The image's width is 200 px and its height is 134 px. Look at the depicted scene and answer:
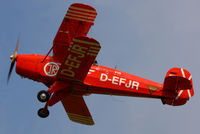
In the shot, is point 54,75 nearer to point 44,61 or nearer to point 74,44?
point 44,61

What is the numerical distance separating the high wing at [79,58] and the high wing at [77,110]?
1.94 meters

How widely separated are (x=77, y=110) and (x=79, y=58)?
360 cm

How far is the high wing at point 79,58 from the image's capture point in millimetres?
13609

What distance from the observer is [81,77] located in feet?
48.8

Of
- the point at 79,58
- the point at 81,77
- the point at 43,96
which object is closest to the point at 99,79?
the point at 81,77

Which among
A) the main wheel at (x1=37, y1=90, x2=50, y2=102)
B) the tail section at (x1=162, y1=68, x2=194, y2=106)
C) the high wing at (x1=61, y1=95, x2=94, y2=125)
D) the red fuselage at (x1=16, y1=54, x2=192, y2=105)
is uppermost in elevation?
the tail section at (x1=162, y1=68, x2=194, y2=106)

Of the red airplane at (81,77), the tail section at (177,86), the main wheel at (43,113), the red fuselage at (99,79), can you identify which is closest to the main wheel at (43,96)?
the red airplane at (81,77)

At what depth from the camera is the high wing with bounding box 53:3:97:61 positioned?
49.1 feet

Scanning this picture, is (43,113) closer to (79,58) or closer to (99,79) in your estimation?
(99,79)

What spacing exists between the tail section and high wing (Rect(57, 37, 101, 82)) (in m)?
3.11

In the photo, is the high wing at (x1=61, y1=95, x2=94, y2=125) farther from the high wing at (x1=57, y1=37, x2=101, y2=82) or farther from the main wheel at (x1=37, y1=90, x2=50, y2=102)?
the high wing at (x1=57, y1=37, x2=101, y2=82)

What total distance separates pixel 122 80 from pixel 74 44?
2644 mm

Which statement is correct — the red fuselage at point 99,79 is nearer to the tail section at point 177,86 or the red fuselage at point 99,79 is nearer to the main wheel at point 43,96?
→ the tail section at point 177,86

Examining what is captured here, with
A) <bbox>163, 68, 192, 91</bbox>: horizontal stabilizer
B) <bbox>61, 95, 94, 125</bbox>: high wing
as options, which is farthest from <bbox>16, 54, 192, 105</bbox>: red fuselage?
<bbox>61, 95, 94, 125</bbox>: high wing
